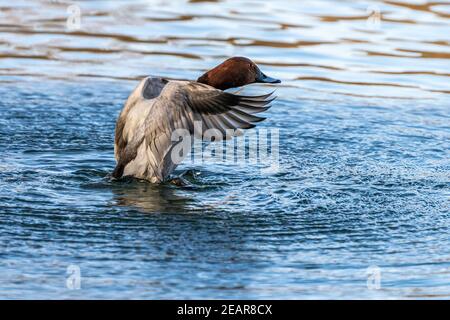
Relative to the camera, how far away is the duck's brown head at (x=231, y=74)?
30.0 ft

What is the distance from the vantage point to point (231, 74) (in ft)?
30.0

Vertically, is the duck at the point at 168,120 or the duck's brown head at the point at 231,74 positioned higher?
the duck's brown head at the point at 231,74

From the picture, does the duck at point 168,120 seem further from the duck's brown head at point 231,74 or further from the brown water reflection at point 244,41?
the brown water reflection at point 244,41

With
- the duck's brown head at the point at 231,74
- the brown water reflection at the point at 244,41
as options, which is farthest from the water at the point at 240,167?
the duck's brown head at the point at 231,74

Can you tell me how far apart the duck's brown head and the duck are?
2.00 ft

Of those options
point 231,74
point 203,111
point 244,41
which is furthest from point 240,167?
point 244,41

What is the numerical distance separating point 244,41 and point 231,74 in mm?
5090

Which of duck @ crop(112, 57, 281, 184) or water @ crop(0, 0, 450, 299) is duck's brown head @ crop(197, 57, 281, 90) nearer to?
duck @ crop(112, 57, 281, 184)

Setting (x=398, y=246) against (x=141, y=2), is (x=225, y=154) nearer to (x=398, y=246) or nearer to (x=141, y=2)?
(x=398, y=246)

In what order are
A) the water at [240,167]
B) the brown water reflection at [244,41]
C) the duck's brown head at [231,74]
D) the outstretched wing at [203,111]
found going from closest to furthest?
the water at [240,167] < the outstretched wing at [203,111] < the duck's brown head at [231,74] < the brown water reflection at [244,41]

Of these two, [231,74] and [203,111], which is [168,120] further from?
[231,74]

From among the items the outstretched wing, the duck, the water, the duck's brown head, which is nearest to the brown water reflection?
the water

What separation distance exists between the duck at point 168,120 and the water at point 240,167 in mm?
239
